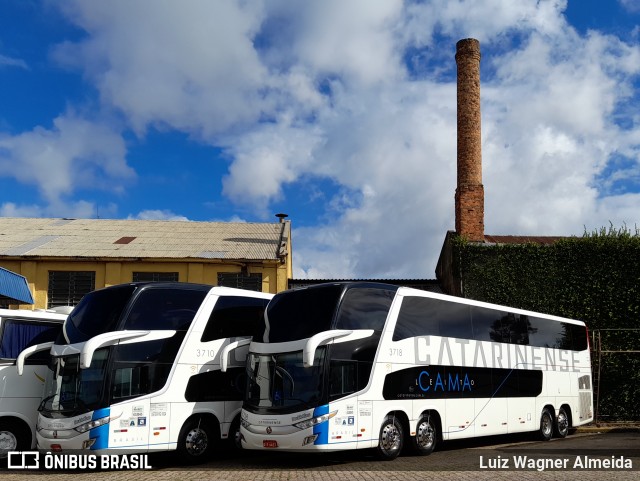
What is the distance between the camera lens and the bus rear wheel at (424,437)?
49.0 feet

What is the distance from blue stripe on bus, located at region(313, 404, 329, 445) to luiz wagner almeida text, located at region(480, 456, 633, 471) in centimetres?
290

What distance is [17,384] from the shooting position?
14.7m

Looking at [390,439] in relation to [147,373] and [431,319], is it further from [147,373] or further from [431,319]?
[147,373]

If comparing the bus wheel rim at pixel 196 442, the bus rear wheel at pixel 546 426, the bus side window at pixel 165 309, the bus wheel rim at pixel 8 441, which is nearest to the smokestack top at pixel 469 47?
the bus rear wheel at pixel 546 426

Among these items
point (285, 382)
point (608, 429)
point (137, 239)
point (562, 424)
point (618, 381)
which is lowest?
point (608, 429)

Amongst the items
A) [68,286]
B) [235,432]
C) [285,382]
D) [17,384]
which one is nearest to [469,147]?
[68,286]

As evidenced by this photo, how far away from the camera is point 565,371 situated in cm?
2069

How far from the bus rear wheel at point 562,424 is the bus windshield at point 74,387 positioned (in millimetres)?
13042

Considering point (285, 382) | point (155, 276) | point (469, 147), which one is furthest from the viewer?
point (469, 147)

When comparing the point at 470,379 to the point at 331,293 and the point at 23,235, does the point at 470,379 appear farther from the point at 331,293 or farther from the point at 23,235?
the point at 23,235

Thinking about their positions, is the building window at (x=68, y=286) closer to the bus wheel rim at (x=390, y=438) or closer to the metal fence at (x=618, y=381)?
the bus wheel rim at (x=390, y=438)

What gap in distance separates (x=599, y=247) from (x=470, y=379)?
37.4 feet

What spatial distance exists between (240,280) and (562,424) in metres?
13.4

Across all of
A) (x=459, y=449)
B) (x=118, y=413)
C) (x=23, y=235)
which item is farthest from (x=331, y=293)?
(x=23, y=235)
